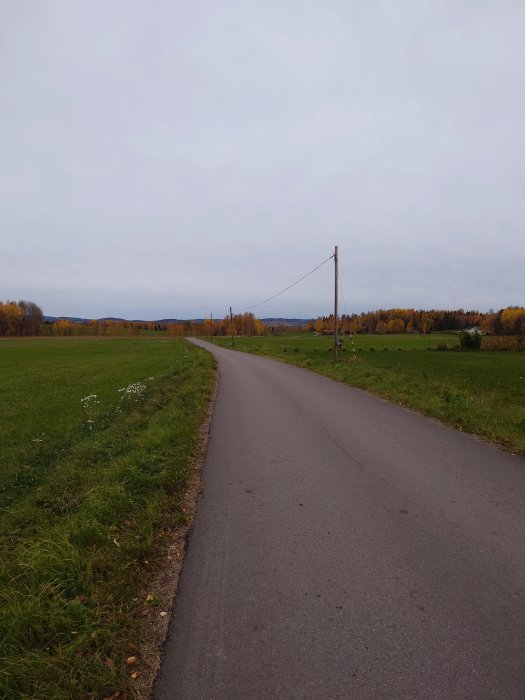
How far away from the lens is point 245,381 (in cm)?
1670

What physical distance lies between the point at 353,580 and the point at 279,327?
17913cm

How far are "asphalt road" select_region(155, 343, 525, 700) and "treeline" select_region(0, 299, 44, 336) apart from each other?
15225cm

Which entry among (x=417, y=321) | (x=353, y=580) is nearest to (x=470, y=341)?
(x=353, y=580)

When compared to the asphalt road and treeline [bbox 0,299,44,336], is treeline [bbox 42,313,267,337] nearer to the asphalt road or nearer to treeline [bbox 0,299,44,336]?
treeline [bbox 0,299,44,336]

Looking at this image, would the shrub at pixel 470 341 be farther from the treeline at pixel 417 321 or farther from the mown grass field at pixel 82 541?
the treeline at pixel 417 321

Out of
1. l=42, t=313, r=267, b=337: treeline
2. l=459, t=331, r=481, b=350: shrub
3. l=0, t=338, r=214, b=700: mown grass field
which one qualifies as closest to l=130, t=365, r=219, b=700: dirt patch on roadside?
l=0, t=338, r=214, b=700: mown grass field

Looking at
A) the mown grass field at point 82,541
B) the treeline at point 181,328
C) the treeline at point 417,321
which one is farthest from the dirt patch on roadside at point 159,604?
A: the treeline at point 181,328

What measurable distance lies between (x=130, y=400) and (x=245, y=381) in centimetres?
535

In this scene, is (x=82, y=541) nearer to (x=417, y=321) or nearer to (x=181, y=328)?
(x=417, y=321)

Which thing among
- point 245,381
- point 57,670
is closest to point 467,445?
point 57,670

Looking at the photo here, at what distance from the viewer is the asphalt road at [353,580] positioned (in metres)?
2.26

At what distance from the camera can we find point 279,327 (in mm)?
181625

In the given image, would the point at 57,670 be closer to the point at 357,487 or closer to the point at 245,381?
the point at 357,487

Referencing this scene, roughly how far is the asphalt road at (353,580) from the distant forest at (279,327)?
138119mm
